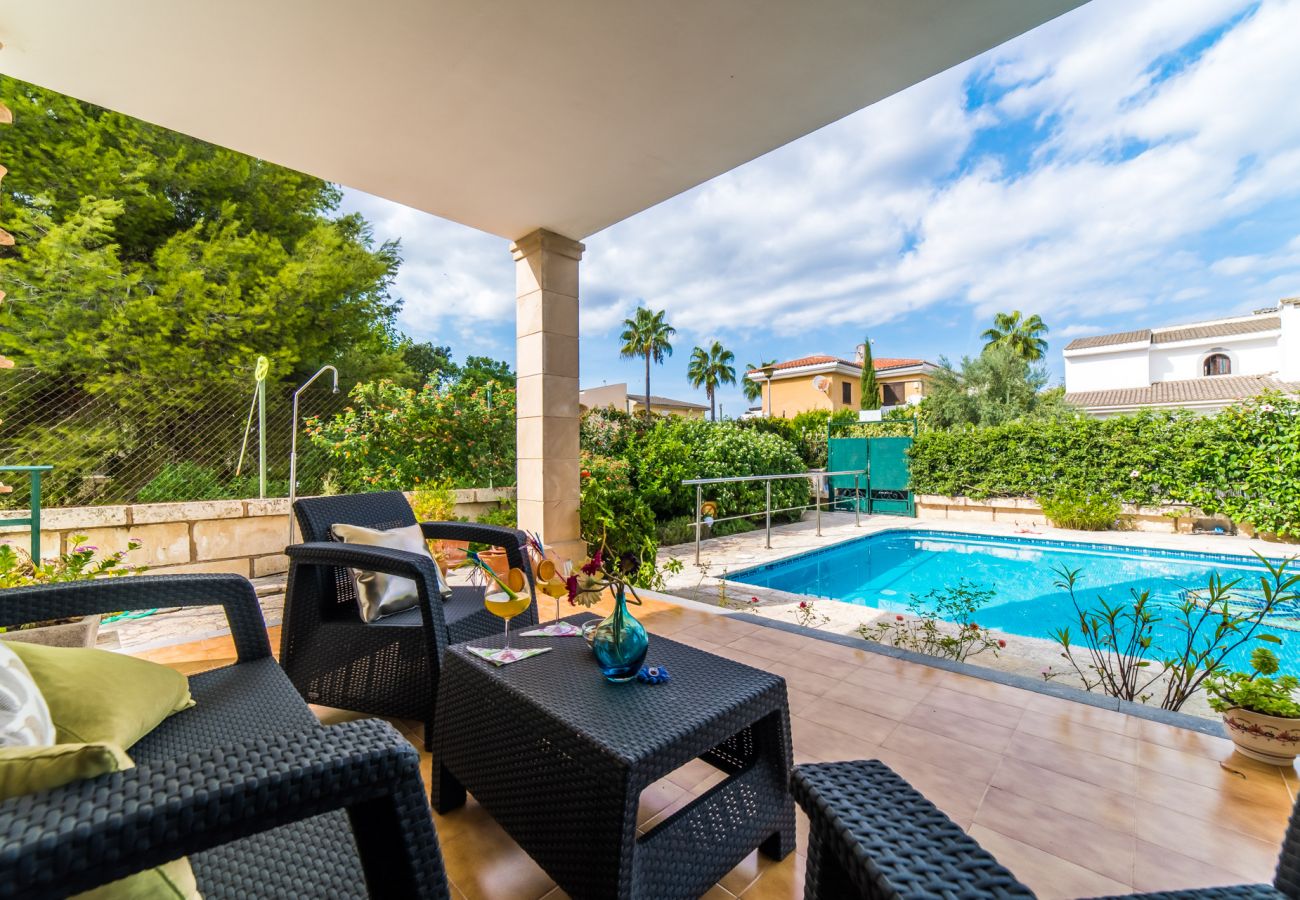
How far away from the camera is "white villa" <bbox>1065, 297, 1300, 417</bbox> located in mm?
14664

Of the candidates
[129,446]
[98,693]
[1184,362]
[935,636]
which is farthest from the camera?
[1184,362]

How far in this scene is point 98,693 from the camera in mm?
989

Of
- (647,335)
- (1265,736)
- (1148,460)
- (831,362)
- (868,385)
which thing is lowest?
(1265,736)

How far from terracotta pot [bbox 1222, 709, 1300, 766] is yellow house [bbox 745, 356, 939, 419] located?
1813 centimetres

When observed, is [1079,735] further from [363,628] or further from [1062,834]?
[363,628]

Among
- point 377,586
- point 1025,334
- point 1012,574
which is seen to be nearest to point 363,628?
point 377,586

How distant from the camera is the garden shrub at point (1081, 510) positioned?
7629 millimetres

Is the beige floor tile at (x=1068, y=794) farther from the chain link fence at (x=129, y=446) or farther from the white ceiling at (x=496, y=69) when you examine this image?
the chain link fence at (x=129, y=446)

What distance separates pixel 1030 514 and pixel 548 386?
8.30 meters

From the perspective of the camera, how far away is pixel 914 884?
602 millimetres

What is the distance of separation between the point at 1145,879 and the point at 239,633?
231cm

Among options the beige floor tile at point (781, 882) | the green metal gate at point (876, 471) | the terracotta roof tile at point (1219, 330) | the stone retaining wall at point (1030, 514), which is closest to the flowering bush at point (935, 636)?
the beige floor tile at point (781, 882)

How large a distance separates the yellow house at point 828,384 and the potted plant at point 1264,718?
1804 cm

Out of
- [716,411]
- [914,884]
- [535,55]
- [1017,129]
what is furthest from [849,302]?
[914,884]
